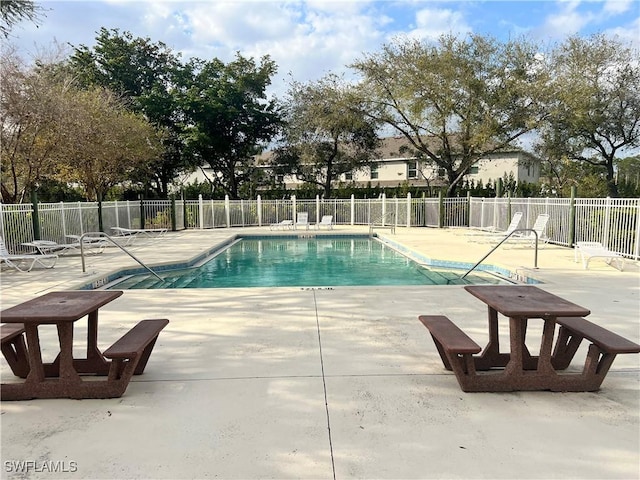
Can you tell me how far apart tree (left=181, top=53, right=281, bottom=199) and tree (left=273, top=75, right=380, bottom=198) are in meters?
1.28

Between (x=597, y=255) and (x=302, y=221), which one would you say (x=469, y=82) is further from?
(x=597, y=255)

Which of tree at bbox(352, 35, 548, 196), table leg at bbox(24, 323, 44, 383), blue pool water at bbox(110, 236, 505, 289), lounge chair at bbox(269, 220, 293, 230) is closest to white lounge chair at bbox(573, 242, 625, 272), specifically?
blue pool water at bbox(110, 236, 505, 289)

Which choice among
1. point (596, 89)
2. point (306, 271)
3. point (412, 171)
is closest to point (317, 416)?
point (306, 271)

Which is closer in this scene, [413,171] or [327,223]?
[327,223]

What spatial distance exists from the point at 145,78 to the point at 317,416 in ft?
87.1

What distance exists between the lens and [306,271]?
9.83 metres

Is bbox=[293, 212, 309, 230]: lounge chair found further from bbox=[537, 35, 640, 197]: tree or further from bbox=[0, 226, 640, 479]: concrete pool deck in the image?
bbox=[0, 226, 640, 479]: concrete pool deck

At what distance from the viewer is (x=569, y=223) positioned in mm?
10969

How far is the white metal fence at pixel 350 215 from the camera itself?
31.3 feet

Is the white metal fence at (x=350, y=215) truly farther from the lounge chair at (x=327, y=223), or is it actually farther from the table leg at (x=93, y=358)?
the table leg at (x=93, y=358)

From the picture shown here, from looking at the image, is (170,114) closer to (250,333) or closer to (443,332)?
(250,333)

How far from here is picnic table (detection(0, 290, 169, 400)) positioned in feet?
9.14

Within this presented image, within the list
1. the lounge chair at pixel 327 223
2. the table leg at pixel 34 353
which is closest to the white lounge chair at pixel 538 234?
the lounge chair at pixel 327 223

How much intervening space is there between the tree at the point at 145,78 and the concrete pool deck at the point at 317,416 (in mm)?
20177
